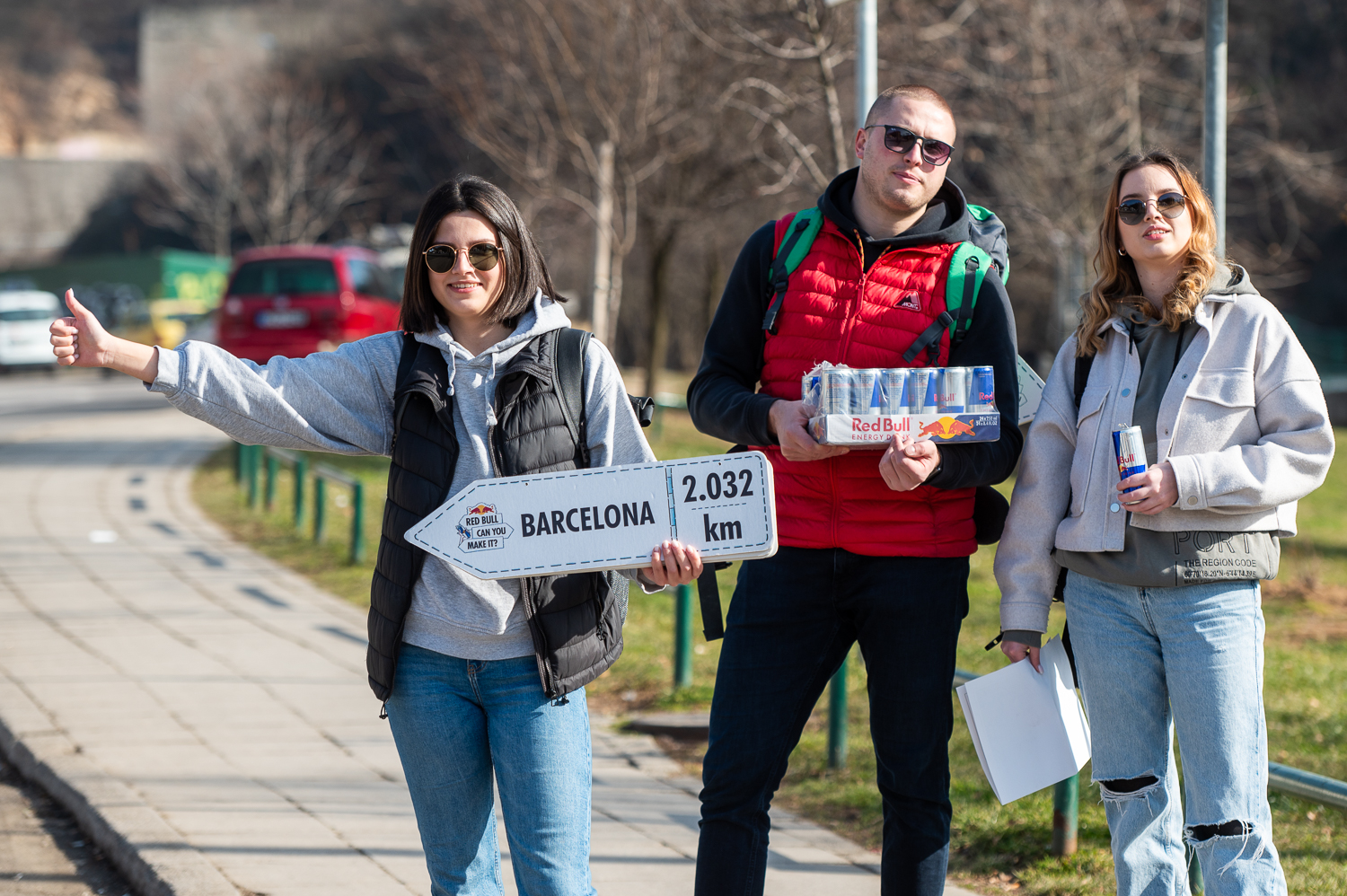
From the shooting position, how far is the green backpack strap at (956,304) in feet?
9.93

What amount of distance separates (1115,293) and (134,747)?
14.6 feet

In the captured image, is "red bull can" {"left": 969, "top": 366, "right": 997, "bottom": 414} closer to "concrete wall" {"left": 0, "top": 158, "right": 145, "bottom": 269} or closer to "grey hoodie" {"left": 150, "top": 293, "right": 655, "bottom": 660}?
"grey hoodie" {"left": 150, "top": 293, "right": 655, "bottom": 660}

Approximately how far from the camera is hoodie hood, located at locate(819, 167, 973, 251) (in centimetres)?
311

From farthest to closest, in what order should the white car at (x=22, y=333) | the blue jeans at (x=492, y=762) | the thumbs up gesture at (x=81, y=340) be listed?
the white car at (x=22, y=333) → the blue jeans at (x=492, y=762) → the thumbs up gesture at (x=81, y=340)

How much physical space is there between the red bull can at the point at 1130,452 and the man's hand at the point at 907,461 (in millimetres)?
391

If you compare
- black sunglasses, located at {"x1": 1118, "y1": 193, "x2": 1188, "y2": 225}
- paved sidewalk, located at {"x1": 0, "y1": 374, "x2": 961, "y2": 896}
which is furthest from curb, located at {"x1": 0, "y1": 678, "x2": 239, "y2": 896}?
black sunglasses, located at {"x1": 1118, "y1": 193, "x2": 1188, "y2": 225}

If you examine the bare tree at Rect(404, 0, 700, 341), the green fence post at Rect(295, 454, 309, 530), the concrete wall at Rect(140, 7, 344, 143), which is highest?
the concrete wall at Rect(140, 7, 344, 143)

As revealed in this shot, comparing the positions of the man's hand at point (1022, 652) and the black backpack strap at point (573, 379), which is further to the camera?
the man's hand at point (1022, 652)

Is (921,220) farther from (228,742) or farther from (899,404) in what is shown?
(228,742)

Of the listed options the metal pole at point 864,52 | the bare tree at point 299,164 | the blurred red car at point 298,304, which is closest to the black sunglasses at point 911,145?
the metal pole at point 864,52

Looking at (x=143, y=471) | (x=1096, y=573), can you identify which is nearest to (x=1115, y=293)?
(x=1096, y=573)

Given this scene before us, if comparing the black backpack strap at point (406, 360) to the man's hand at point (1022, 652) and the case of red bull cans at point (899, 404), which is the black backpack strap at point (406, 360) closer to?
the case of red bull cans at point (899, 404)

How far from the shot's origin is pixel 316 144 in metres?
44.6

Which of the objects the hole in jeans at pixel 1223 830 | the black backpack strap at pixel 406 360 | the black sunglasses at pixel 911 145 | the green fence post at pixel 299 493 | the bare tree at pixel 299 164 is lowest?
the green fence post at pixel 299 493
